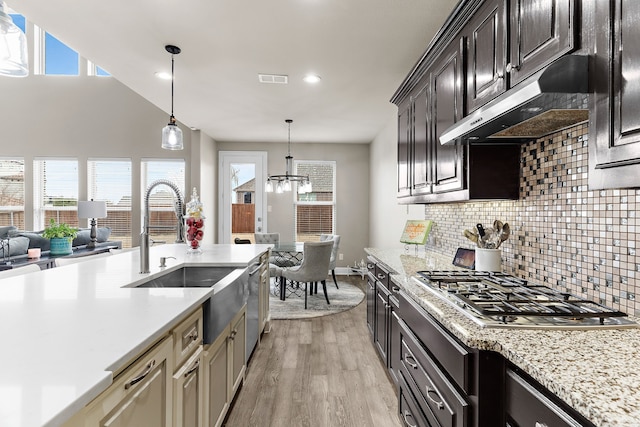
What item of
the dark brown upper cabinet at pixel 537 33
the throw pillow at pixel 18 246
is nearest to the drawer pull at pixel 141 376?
the dark brown upper cabinet at pixel 537 33

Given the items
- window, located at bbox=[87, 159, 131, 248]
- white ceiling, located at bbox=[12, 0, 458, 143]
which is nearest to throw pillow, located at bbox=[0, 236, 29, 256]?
window, located at bbox=[87, 159, 131, 248]

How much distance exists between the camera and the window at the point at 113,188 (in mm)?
6305

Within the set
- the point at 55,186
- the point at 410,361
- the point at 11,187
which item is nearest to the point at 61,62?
the point at 55,186

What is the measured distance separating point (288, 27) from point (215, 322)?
2.03 m

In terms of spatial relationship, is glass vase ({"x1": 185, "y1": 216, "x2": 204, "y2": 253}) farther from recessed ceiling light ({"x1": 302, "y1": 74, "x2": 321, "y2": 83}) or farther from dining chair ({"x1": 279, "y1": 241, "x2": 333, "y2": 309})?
recessed ceiling light ({"x1": 302, "y1": 74, "x2": 321, "y2": 83})

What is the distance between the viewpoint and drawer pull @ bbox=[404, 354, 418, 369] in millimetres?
1590

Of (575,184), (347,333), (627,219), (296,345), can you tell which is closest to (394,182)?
(347,333)

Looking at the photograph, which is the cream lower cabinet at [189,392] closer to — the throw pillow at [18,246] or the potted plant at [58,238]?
the potted plant at [58,238]

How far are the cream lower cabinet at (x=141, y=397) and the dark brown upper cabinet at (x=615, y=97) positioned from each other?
4.62ft

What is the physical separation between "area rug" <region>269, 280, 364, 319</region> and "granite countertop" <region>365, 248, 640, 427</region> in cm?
298

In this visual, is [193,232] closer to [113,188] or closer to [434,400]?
[434,400]

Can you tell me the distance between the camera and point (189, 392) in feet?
4.35

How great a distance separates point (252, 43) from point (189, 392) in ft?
7.91

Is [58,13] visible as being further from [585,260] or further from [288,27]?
[585,260]
